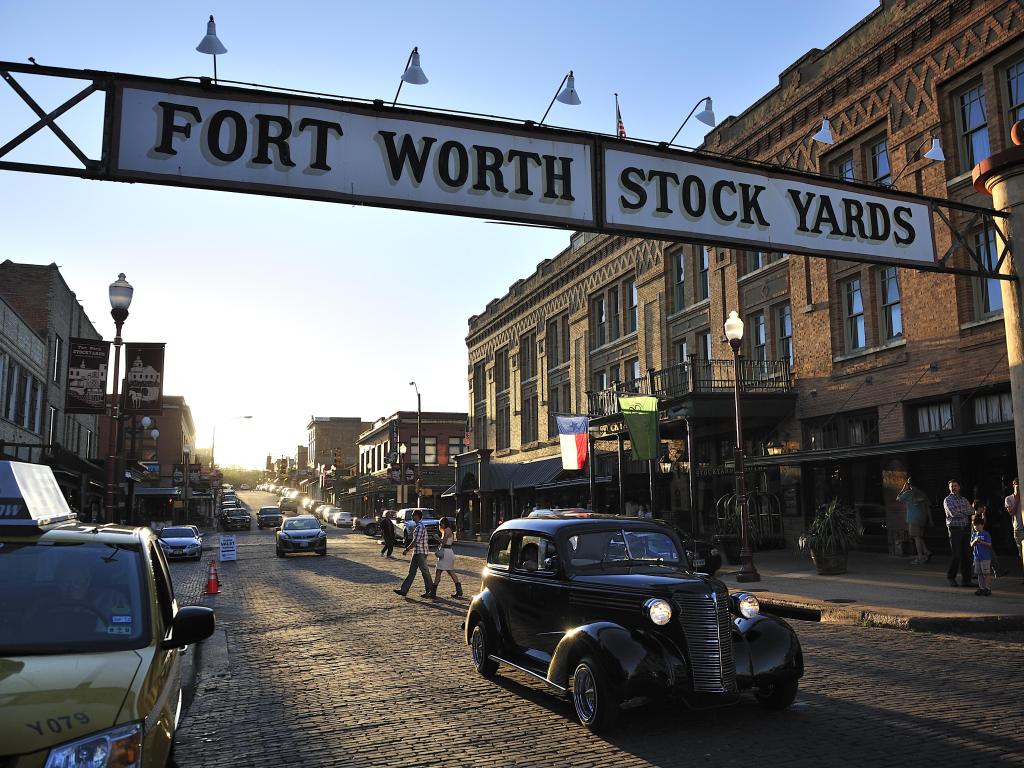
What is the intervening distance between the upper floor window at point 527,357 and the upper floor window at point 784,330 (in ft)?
67.0

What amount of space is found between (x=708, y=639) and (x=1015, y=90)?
1777 centimetres

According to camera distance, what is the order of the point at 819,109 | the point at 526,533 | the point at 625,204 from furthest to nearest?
the point at 819,109, the point at 625,204, the point at 526,533

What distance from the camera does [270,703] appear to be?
25.1ft

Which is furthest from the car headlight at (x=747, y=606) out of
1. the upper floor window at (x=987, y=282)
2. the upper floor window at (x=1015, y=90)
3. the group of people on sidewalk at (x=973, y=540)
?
the upper floor window at (x=1015, y=90)

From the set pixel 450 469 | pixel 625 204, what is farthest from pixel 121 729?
pixel 450 469

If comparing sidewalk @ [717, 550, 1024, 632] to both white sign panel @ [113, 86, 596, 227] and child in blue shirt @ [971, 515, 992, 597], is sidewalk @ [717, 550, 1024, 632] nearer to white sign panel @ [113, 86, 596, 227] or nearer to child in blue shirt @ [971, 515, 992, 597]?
child in blue shirt @ [971, 515, 992, 597]

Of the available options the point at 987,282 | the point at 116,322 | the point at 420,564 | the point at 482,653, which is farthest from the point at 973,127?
the point at 116,322

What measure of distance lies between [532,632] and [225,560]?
22905mm

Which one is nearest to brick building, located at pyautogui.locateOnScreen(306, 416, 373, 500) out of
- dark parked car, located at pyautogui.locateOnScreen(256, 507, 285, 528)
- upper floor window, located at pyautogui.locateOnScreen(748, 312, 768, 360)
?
dark parked car, located at pyautogui.locateOnScreen(256, 507, 285, 528)

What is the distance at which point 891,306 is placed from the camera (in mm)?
21328

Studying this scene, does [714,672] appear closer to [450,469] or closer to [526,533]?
[526,533]

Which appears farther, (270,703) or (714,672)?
Result: (270,703)

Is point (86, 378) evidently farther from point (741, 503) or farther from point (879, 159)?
point (879, 159)

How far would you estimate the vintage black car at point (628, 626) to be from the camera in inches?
245
